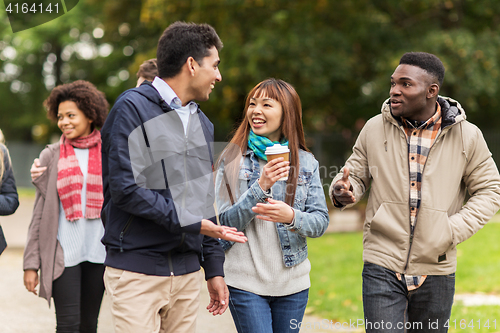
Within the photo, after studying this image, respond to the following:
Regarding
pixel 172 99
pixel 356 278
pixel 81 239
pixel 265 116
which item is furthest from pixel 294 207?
pixel 356 278

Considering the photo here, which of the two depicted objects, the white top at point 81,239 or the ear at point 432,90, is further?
the white top at point 81,239

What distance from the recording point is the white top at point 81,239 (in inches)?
149

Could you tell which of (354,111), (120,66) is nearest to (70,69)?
(120,66)

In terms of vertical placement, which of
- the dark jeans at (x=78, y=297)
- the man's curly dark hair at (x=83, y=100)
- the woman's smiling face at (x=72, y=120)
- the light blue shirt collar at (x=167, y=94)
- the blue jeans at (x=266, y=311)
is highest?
the light blue shirt collar at (x=167, y=94)

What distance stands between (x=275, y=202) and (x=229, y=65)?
12.5 m

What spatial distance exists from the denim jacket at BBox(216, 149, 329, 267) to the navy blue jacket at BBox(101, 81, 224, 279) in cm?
36

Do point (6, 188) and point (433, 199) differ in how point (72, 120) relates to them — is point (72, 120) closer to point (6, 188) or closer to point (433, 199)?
point (6, 188)

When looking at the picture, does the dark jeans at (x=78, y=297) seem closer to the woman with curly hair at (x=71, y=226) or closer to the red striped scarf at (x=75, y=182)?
the woman with curly hair at (x=71, y=226)

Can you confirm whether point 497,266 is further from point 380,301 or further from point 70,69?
point 70,69

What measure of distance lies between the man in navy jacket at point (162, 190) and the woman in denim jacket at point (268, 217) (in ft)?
1.17

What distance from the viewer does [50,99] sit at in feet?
13.9

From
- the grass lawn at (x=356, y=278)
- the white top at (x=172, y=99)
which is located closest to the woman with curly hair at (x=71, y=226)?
the white top at (x=172, y=99)

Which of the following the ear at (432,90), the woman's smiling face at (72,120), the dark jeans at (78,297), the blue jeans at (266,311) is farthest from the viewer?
the woman's smiling face at (72,120)

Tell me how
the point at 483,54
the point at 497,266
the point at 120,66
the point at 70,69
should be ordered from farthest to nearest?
the point at 70,69
the point at 120,66
the point at 483,54
the point at 497,266
